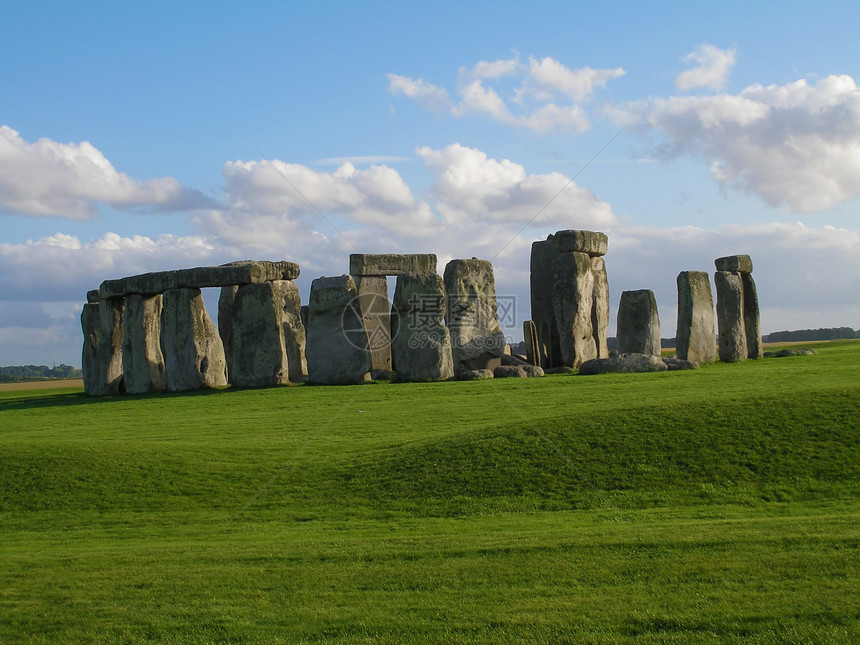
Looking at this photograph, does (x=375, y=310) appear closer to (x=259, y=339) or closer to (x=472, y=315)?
(x=472, y=315)

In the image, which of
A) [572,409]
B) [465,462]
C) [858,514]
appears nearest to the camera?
[858,514]

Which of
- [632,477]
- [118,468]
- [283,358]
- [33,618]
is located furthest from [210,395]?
[33,618]

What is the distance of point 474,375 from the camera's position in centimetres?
Result: 2298

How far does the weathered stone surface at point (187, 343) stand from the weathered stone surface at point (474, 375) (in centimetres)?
761

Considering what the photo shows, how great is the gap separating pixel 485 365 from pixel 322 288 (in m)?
→ 5.31

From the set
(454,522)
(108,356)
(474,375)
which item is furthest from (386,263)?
(454,522)

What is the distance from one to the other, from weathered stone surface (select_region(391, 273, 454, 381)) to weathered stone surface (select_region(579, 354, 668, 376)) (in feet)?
12.7

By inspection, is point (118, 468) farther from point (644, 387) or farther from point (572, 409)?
point (644, 387)

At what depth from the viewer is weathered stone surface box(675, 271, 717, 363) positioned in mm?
25297

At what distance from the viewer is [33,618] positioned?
7230 millimetres

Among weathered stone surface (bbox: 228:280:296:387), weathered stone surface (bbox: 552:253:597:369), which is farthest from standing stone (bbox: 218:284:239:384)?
weathered stone surface (bbox: 552:253:597:369)

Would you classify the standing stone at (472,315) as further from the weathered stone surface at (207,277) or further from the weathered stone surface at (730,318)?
the weathered stone surface at (730,318)

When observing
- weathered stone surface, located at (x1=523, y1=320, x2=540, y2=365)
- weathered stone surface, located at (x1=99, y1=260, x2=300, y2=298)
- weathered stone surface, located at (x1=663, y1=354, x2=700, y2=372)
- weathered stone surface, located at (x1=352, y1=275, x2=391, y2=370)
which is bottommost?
weathered stone surface, located at (x1=663, y1=354, x2=700, y2=372)

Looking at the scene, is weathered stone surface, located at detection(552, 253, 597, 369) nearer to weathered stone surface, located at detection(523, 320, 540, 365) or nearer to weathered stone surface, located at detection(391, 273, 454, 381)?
weathered stone surface, located at detection(523, 320, 540, 365)
